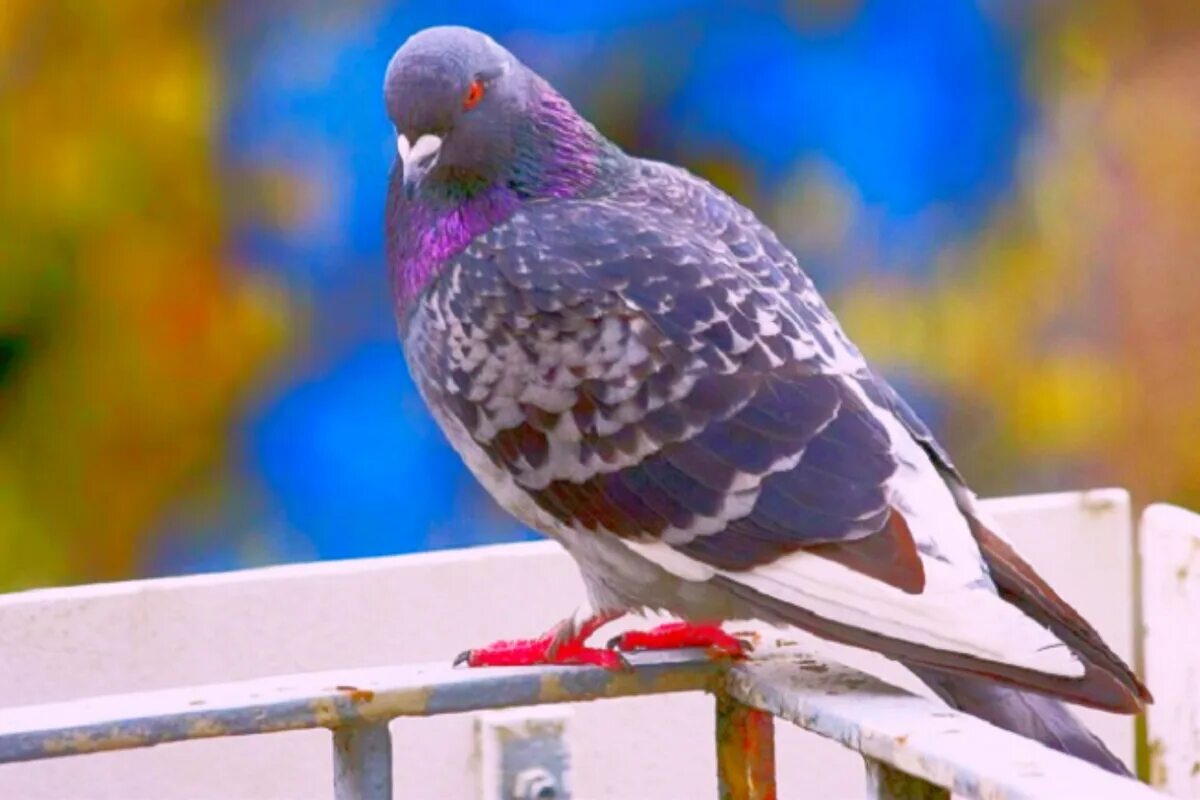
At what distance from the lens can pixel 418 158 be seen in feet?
7.98

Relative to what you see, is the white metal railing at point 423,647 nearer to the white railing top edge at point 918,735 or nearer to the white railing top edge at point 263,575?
the white railing top edge at point 263,575

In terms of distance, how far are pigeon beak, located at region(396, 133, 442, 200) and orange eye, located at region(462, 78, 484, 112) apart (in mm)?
59

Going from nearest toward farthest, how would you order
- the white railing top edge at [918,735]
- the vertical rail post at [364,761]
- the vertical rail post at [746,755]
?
the white railing top edge at [918,735] → the vertical rail post at [364,761] → the vertical rail post at [746,755]

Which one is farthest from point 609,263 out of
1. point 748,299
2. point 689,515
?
point 689,515

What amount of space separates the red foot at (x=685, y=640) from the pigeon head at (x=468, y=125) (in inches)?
25.2

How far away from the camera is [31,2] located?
12.0ft

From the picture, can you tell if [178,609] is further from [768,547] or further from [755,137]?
[755,137]

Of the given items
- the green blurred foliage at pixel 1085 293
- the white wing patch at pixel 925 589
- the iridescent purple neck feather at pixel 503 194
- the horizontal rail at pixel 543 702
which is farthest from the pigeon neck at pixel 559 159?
the green blurred foliage at pixel 1085 293

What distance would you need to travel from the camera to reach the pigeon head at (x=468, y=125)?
244cm

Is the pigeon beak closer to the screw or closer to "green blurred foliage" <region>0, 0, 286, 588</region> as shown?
the screw

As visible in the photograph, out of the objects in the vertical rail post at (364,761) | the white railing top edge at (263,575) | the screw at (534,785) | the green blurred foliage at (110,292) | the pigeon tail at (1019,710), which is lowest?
the vertical rail post at (364,761)

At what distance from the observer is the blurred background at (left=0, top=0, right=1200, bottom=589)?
3.71 metres

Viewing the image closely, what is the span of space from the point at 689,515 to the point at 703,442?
0.09 m

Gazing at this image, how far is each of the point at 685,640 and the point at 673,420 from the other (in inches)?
10.4
